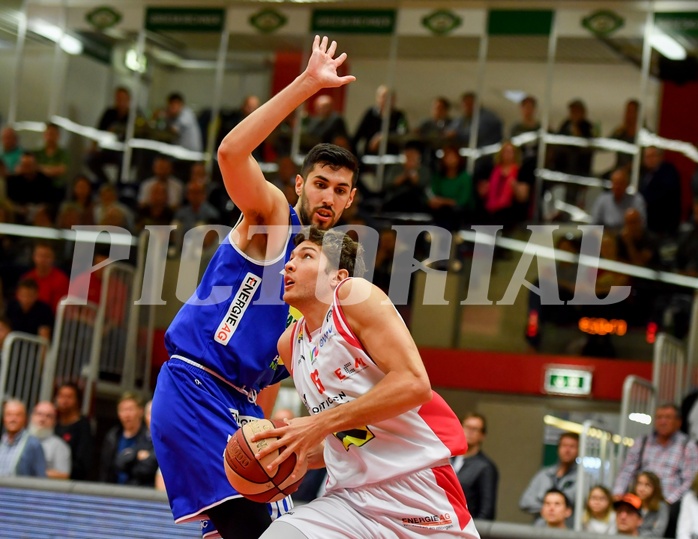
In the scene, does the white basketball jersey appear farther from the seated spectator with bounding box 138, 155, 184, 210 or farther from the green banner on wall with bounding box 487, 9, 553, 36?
the green banner on wall with bounding box 487, 9, 553, 36

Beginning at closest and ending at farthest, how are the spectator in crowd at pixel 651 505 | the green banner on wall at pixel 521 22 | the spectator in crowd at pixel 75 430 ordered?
the spectator in crowd at pixel 651 505 → the spectator in crowd at pixel 75 430 → the green banner on wall at pixel 521 22

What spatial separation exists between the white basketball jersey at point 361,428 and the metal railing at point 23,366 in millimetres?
9084

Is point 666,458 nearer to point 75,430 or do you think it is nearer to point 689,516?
point 689,516

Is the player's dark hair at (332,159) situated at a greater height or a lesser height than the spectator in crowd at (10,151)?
lesser

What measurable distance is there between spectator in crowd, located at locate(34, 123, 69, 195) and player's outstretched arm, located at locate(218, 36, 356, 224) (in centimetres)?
1385

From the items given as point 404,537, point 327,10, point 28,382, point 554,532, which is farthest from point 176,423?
point 327,10

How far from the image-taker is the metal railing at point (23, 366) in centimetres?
1301

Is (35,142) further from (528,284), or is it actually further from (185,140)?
(528,284)

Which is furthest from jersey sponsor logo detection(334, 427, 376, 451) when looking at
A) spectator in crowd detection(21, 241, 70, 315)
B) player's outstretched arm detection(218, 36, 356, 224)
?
spectator in crowd detection(21, 241, 70, 315)

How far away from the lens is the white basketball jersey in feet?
14.4

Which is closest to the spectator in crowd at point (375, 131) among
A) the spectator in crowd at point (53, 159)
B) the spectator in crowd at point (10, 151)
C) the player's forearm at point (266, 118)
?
the spectator in crowd at point (53, 159)

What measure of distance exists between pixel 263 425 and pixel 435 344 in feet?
36.3

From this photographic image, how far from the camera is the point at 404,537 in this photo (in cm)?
445

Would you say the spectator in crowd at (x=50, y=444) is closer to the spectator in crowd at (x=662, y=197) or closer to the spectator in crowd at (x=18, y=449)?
the spectator in crowd at (x=18, y=449)
